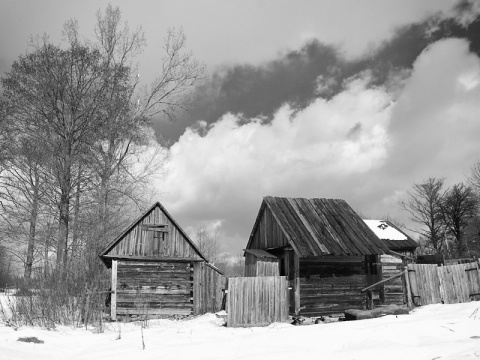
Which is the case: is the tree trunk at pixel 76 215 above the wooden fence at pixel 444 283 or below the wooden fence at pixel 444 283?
above

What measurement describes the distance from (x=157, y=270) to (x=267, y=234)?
618 cm

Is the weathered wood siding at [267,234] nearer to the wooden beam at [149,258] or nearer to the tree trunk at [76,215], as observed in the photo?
the wooden beam at [149,258]

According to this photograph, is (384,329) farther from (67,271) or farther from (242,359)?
(67,271)

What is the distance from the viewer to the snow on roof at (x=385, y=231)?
32.5 meters

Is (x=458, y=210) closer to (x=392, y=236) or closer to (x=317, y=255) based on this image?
(x=392, y=236)

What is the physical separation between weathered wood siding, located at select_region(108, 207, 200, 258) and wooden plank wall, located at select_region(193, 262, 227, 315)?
85 centimetres

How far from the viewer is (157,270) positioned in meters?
18.7

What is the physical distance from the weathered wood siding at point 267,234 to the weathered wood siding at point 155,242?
4.08 metres

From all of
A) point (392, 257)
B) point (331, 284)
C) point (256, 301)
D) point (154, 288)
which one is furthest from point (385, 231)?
point (154, 288)

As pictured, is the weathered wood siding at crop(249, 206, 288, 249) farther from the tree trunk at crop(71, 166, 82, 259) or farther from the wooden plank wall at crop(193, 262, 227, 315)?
the tree trunk at crop(71, 166, 82, 259)

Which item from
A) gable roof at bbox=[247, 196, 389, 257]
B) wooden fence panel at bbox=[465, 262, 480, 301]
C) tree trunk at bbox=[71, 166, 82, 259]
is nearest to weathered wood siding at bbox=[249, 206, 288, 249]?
gable roof at bbox=[247, 196, 389, 257]

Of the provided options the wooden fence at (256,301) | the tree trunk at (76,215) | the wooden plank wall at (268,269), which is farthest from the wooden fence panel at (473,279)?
the tree trunk at (76,215)

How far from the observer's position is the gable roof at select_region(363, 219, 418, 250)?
1254 inches

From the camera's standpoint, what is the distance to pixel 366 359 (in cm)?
695
